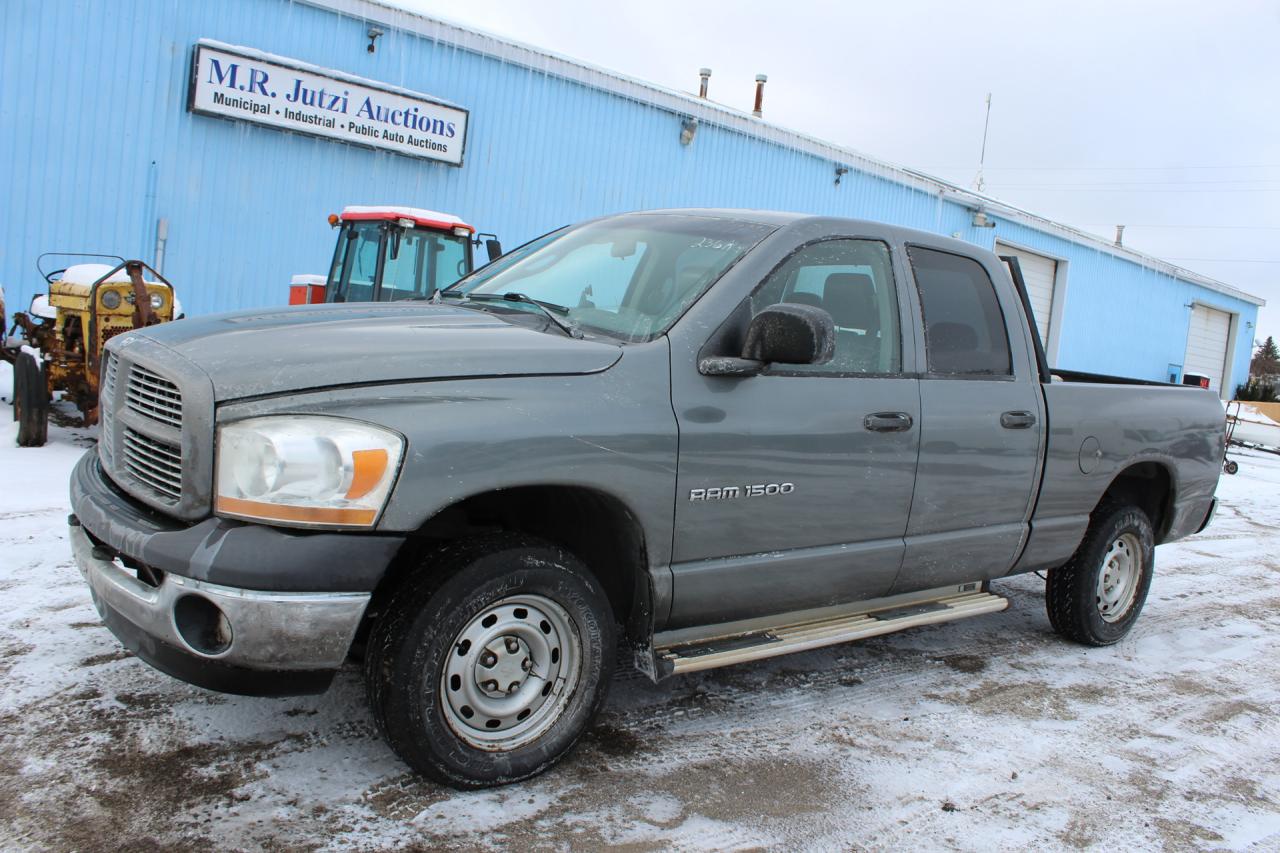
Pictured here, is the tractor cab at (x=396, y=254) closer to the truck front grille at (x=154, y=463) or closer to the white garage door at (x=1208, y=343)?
the truck front grille at (x=154, y=463)

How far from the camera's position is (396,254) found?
1011 centimetres

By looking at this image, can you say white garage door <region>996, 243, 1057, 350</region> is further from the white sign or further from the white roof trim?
the white sign

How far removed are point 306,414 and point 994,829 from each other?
7.97 feet

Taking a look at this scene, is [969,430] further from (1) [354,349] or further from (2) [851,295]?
(1) [354,349]

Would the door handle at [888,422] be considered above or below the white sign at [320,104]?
below

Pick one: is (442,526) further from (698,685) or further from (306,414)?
(698,685)

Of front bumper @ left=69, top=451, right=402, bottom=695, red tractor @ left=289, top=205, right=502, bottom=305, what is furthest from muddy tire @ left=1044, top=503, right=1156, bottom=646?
red tractor @ left=289, top=205, right=502, bottom=305

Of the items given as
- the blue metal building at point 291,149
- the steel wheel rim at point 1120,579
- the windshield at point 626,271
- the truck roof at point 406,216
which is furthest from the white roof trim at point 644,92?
the steel wheel rim at point 1120,579

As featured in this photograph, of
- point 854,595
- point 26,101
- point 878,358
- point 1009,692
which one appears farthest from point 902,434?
point 26,101

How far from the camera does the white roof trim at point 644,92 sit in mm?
13875

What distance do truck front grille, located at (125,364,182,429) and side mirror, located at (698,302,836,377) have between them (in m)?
1.59

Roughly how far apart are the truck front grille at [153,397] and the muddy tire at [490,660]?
2.67 ft

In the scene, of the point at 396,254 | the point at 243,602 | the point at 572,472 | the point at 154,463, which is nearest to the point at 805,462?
the point at 572,472

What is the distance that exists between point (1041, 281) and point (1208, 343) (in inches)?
492
